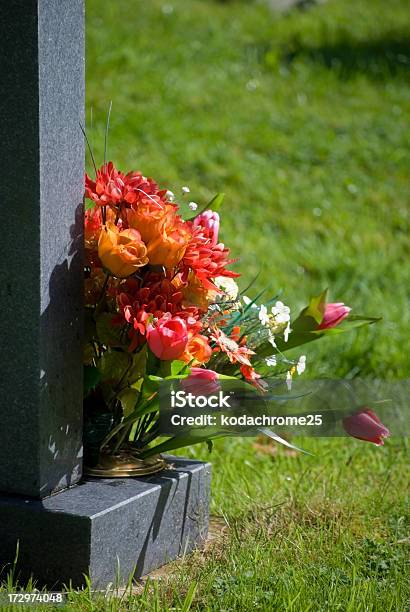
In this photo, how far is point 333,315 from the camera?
2.43m

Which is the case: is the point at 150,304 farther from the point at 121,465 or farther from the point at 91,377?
the point at 121,465

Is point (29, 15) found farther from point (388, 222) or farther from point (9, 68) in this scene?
point (388, 222)

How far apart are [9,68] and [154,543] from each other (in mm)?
1187

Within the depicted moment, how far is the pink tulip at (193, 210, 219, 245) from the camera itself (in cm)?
246

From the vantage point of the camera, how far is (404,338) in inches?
182

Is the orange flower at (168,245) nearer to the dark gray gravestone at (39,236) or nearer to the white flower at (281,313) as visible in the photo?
the dark gray gravestone at (39,236)

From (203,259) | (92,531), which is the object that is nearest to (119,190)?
(203,259)

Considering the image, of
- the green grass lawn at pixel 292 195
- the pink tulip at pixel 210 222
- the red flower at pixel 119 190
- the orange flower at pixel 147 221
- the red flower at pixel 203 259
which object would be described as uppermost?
the red flower at pixel 119 190

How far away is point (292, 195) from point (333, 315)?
3.82m

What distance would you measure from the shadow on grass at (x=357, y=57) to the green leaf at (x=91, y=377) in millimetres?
6271

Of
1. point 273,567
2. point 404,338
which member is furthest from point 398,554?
point 404,338

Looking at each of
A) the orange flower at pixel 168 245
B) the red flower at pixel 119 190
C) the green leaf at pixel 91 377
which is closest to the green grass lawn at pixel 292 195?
the red flower at pixel 119 190

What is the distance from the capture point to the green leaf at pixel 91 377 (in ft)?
7.63

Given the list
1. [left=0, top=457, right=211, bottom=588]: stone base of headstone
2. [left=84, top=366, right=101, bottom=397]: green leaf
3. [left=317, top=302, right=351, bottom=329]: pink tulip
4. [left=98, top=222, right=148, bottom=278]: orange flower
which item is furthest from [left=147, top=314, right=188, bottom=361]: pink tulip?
[left=317, top=302, right=351, bottom=329]: pink tulip
